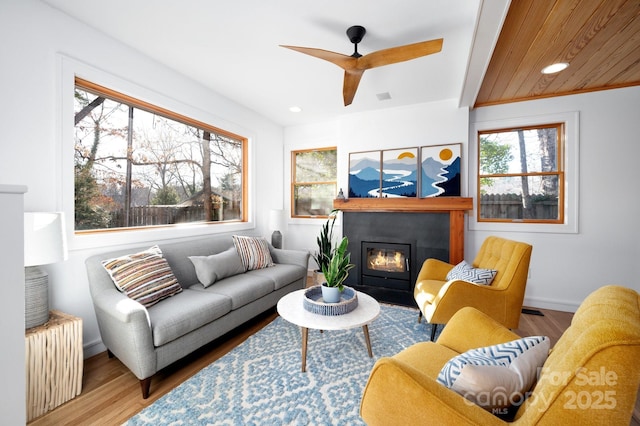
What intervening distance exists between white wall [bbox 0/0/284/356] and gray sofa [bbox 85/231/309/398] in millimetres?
235

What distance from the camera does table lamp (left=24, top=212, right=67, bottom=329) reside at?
1556 mm

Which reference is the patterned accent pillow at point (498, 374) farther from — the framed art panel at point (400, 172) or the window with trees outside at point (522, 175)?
the window with trees outside at point (522, 175)

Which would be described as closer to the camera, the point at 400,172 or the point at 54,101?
the point at 54,101

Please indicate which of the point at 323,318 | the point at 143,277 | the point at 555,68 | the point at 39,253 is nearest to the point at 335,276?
the point at 323,318

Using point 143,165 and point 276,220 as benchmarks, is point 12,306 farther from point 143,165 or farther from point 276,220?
point 276,220

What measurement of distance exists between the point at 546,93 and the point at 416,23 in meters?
2.16

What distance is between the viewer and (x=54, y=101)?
1984 mm

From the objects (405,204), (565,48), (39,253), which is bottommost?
(39,253)

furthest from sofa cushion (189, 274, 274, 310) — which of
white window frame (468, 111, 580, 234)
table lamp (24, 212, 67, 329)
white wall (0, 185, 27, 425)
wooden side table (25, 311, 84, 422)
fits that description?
white window frame (468, 111, 580, 234)

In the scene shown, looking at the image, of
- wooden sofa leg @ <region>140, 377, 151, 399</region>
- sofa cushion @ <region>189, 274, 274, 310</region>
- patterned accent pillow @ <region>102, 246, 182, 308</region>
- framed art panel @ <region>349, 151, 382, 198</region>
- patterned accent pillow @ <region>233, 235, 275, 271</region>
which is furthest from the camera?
framed art panel @ <region>349, 151, 382, 198</region>

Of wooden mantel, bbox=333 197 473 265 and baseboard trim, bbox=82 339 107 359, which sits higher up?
wooden mantel, bbox=333 197 473 265

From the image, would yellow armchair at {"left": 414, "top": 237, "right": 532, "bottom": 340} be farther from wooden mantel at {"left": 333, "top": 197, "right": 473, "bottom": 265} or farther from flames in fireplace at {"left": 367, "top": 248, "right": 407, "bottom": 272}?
flames in fireplace at {"left": 367, "top": 248, "right": 407, "bottom": 272}

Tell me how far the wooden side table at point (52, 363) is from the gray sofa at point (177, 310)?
0.66 feet

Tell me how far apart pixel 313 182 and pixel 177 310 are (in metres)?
3.04
